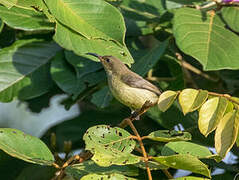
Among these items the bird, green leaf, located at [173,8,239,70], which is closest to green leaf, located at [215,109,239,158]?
green leaf, located at [173,8,239,70]

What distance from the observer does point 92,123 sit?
3555mm

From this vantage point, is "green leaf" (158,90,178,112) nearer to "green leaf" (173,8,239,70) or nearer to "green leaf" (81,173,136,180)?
"green leaf" (81,173,136,180)

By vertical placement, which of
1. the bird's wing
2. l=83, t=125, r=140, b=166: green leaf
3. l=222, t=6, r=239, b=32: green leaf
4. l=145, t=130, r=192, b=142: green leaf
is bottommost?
the bird's wing

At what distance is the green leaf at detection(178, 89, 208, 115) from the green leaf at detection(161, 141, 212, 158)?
0.15 meters

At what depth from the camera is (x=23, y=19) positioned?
264cm

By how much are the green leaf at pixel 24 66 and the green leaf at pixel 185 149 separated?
1.22 meters

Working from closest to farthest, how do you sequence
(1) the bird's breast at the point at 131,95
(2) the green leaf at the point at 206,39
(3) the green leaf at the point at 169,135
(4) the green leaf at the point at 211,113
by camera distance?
(4) the green leaf at the point at 211,113
(3) the green leaf at the point at 169,135
(2) the green leaf at the point at 206,39
(1) the bird's breast at the point at 131,95

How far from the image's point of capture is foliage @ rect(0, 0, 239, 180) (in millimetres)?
1843

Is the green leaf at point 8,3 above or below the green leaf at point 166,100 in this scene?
above

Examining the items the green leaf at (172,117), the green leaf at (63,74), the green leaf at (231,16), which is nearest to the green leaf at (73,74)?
the green leaf at (63,74)

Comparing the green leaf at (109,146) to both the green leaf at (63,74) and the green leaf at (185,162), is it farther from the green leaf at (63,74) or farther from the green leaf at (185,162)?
the green leaf at (63,74)

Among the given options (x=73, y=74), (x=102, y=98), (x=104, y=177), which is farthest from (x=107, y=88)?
(x=104, y=177)

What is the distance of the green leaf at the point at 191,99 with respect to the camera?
1842 millimetres

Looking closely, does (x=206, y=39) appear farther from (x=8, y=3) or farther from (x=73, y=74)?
(x=8, y=3)
